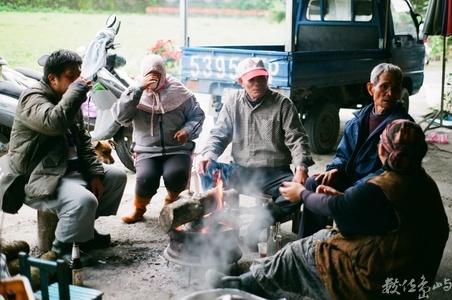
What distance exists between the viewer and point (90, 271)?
4.00m

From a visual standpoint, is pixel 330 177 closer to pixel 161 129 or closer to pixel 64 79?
pixel 161 129

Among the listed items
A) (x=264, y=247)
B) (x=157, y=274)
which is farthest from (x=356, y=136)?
(x=157, y=274)

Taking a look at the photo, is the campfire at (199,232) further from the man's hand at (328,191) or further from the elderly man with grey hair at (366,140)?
the man's hand at (328,191)

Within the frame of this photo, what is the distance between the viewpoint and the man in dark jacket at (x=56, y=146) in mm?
3744

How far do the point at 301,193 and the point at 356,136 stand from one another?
1130 mm

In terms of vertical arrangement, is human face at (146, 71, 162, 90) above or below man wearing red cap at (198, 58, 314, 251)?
above

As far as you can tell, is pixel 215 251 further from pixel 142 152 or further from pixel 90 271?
pixel 142 152

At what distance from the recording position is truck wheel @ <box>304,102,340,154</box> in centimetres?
746

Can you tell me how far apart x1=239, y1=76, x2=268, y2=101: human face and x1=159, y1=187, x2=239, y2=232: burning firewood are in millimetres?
861

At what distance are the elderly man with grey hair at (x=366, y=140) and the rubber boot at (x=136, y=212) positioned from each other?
1.60 m

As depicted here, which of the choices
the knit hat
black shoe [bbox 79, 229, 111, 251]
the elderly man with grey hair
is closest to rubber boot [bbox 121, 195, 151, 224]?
black shoe [bbox 79, 229, 111, 251]

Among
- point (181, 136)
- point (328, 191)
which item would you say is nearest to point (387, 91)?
point (328, 191)

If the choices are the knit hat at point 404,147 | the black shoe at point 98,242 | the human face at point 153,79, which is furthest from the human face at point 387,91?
the black shoe at point 98,242

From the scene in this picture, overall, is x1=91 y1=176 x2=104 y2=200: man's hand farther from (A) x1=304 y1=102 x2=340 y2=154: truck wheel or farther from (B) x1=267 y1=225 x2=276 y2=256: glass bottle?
(A) x1=304 y1=102 x2=340 y2=154: truck wheel
